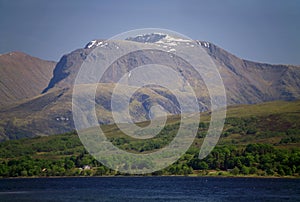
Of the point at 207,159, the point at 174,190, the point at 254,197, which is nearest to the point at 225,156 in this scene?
the point at 207,159

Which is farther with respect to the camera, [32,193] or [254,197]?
[32,193]

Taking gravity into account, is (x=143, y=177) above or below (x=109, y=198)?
below

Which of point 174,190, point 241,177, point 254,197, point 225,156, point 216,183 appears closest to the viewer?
point 254,197

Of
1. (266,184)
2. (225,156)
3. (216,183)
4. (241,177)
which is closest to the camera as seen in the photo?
(266,184)

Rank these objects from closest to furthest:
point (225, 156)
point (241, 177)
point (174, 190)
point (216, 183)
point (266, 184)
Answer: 1. point (174, 190)
2. point (266, 184)
3. point (216, 183)
4. point (241, 177)
5. point (225, 156)

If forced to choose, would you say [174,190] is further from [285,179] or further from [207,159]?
[207,159]

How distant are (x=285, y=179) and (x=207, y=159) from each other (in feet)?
137

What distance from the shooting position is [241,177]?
17612 cm

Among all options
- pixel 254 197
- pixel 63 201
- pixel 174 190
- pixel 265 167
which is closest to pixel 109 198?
pixel 63 201

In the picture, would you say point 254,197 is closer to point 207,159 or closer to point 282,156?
point 282,156

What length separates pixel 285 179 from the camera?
159 metres

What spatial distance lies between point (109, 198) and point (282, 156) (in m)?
75.4

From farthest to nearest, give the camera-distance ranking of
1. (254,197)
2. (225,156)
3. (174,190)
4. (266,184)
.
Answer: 1. (225,156)
2. (266,184)
3. (174,190)
4. (254,197)

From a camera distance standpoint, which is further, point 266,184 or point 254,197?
point 266,184
